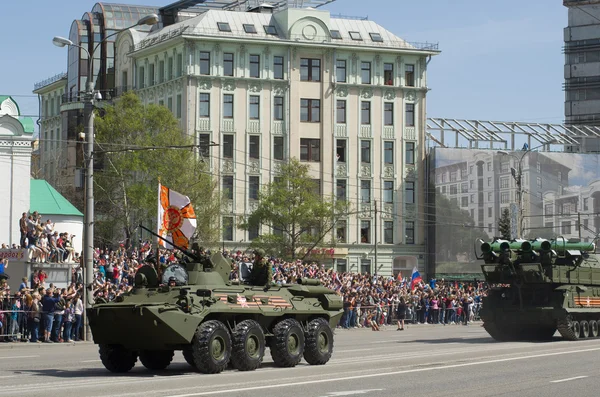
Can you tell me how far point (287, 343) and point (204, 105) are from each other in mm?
56673

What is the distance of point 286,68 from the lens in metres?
81.1

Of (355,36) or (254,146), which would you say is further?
(355,36)

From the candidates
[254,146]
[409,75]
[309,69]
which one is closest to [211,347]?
[254,146]

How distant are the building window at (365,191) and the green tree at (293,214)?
904 cm

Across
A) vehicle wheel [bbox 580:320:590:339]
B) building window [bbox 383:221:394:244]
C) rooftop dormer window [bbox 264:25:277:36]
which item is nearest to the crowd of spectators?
vehicle wheel [bbox 580:320:590:339]

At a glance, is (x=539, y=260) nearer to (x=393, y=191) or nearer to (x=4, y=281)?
(x=4, y=281)

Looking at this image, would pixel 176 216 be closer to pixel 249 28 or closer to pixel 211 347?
pixel 211 347

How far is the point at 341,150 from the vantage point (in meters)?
82.8

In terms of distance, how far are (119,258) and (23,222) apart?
5642 millimetres

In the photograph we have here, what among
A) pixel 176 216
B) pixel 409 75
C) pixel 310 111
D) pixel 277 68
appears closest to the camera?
pixel 176 216

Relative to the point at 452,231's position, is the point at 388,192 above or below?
above

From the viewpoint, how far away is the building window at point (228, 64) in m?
79.5

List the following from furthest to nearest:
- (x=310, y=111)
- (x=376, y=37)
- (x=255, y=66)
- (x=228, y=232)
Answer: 1. (x=376, y=37)
2. (x=310, y=111)
3. (x=255, y=66)
4. (x=228, y=232)

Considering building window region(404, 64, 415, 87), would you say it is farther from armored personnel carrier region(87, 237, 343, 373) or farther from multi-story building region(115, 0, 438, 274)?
armored personnel carrier region(87, 237, 343, 373)
